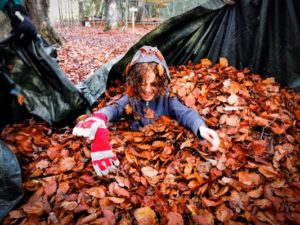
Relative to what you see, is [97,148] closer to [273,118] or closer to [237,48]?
[273,118]

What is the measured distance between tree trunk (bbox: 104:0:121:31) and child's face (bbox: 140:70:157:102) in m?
10.2

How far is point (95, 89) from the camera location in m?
2.20

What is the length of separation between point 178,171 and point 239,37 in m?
1.46

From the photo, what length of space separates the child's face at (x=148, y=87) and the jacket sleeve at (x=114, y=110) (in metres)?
0.15

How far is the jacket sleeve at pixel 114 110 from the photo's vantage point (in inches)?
66.3

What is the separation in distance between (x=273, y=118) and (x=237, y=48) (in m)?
0.84

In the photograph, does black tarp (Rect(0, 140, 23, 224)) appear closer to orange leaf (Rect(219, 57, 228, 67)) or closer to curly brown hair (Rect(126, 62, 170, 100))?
curly brown hair (Rect(126, 62, 170, 100))

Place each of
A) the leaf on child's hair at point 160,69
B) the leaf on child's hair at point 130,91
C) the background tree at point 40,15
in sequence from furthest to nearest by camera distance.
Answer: the background tree at point 40,15
the leaf on child's hair at point 130,91
the leaf on child's hair at point 160,69

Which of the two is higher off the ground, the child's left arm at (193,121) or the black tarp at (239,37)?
the black tarp at (239,37)

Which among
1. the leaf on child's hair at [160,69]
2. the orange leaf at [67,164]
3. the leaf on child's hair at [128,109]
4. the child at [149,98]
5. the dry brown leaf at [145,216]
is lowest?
the dry brown leaf at [145,216]

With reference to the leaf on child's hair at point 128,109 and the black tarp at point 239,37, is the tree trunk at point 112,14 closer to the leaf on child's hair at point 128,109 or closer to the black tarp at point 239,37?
the black tarp at point 239,37

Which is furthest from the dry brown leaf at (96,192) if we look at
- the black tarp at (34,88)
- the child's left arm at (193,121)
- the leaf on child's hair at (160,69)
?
the leaf on child's hair at (160,69)

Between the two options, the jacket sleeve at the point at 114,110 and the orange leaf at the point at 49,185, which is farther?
the jacket sleeve at the point at 114,110

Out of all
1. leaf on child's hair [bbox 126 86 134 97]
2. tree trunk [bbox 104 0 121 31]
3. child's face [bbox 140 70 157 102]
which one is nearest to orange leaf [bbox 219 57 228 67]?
child's face [bbox 140 70 157 102]
